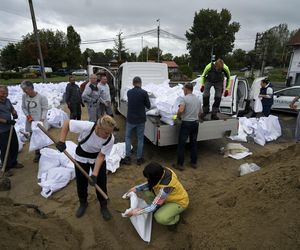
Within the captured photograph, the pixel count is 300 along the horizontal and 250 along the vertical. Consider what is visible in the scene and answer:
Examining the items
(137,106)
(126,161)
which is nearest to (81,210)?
(126,161)

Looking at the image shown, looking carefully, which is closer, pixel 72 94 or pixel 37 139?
pixel 37 139

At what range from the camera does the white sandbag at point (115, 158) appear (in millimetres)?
4759

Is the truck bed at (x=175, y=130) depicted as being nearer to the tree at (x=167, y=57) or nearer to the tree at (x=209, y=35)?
the tree at (x=209, y=35)

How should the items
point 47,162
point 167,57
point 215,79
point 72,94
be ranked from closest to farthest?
point 47,162 < point 215,79 < point 72,94 < point 167,57

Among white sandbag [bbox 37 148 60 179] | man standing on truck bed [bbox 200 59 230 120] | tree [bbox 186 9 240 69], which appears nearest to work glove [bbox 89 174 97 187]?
white sandbag [bbox 37 148 60 179]

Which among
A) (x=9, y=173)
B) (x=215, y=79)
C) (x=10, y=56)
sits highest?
(x=10, y=56)

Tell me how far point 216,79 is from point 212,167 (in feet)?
6.65

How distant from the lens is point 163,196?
287cm

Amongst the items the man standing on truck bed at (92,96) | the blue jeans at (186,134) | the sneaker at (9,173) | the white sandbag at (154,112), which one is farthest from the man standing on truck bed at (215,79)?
the sneaker at (9,173)

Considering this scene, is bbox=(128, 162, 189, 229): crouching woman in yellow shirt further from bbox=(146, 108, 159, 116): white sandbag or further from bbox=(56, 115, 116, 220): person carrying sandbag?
bbox=(146, 108, 159, 116): white sandbag

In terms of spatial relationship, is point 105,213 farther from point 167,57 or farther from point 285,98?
point 167,57

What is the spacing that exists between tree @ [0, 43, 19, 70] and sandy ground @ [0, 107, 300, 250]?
53354 mm

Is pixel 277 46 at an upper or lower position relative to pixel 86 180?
upper

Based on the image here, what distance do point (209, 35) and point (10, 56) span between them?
39.6 m
